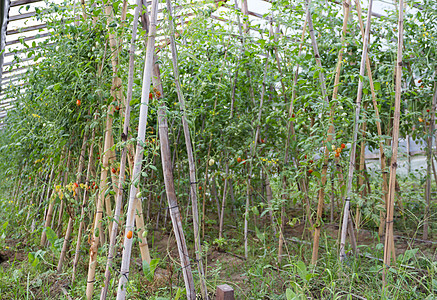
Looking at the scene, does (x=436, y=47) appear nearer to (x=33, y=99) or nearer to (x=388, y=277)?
(x=388, y=277)

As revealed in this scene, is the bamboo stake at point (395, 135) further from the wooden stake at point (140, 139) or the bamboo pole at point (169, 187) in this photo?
the wooden stake at point (140, 139)

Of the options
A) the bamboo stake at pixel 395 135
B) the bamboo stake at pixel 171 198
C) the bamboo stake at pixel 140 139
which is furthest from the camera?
the bamboo stake at pixel 395 135

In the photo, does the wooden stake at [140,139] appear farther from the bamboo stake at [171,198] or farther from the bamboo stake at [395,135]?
the bamboo stake at [395,135]

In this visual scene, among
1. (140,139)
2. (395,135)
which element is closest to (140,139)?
(140,139)

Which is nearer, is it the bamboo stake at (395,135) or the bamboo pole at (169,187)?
the bamboo pole at (169,187)

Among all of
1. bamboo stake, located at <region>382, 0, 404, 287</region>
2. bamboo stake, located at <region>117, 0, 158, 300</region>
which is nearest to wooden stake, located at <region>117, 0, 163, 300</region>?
bamboo stake, located at <region>117, 0, 158, 300</region>

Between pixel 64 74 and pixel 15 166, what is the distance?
1.57 m

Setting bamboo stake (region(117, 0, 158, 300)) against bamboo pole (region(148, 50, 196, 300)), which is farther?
bamboo pole (region(148, 50, 196, 300))

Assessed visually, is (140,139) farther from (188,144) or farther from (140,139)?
(188,144)

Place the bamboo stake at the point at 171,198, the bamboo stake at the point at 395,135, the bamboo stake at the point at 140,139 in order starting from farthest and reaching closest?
the bamboo stake at the point at 395,135
the bamboo stake at the point at 171,198
the bamboo stake at the point at 140,139

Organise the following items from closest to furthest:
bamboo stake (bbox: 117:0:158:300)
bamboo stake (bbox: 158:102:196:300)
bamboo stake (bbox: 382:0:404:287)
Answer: bamboo stake (bbox: 117:0:158:300)
bamboo stake (bbox: 158:102:196:300)
bamboo stake (bbox: 382:0:404:287)

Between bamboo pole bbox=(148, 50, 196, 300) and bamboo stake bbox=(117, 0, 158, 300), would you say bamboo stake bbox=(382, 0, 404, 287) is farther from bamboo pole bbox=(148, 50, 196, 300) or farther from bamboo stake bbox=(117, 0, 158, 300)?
bamboo stake bbox=(117, 0, 158, 300)

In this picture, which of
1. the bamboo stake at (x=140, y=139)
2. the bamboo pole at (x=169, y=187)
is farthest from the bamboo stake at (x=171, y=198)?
the bamboo stake at (x=140, y=139)

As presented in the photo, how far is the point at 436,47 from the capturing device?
2.26m
